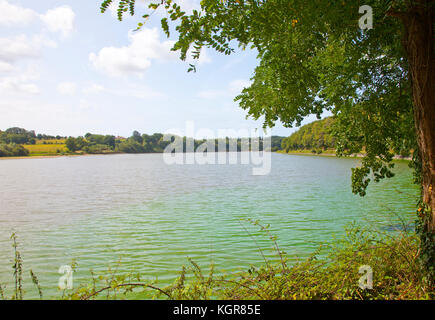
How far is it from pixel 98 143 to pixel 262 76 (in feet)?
502

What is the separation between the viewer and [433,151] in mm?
4312

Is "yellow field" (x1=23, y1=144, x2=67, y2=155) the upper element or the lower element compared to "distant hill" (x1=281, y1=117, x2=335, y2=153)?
lower

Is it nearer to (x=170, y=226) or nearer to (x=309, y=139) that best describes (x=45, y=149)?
(x=309, y=139)

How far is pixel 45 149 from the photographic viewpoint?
12244 cm

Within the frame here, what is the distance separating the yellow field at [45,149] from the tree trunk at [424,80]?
132288mm

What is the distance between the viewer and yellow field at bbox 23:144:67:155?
119 m

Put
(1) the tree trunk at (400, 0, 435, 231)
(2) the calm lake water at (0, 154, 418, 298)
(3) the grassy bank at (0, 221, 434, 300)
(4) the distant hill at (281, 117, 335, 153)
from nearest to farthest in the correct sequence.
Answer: (3) the grassy bank at (0, 221, 434, 300), (1) the tree trunk at (400, 0, 435, 231), (2) the calm lake water at (0, 154, 418, 298), (4) the distant hill at (281, 117, 335, 153)

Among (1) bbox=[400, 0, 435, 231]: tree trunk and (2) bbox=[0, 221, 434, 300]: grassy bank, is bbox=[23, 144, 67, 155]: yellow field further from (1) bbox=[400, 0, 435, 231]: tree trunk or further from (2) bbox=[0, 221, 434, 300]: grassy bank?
(1) bbox=[400, 0, 435, 231]: tree trunk

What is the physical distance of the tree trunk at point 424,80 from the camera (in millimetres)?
4352

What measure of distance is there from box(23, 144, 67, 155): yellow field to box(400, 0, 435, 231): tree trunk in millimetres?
132288

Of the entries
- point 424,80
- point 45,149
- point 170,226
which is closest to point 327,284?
point 424,80

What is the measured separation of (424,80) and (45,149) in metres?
137

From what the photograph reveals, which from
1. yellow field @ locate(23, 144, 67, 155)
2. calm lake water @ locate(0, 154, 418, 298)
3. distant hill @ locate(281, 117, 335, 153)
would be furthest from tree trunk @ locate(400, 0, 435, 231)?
yellow field @ locate(23, 144, 67, 155)

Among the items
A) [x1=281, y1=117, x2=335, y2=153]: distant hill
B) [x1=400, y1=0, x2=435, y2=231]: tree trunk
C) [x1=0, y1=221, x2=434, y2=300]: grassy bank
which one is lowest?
[x1=0, y1=221, x2=434, y2=300]: grassy bank
